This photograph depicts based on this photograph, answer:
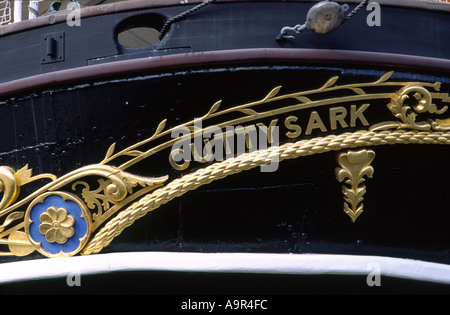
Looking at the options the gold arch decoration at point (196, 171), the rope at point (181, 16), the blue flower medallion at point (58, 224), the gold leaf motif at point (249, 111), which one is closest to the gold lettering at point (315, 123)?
the gold arch decoration at point (196, 171)

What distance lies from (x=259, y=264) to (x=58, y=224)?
1.07 meters

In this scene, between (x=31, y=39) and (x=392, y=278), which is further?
(x=31, y=39)

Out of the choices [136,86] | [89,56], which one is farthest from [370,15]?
[89,56]

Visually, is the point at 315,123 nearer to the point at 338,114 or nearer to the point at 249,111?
the point at 338,114

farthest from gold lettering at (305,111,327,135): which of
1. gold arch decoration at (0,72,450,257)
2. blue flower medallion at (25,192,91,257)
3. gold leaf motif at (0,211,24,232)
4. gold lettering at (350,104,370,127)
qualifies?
gold leaf motif at (0,211,24,232)

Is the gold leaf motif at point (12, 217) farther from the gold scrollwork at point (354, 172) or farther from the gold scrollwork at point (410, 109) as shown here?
the gold scrollwork at point (410, 109)

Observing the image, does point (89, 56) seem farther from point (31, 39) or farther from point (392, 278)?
point (392, 278)

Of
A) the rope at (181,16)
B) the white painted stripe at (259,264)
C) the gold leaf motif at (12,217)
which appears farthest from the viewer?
the gold leaf motif at (12,217)

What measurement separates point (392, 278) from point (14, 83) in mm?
2221

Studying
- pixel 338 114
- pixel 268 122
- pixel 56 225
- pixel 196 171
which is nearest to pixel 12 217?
pixel 56 225

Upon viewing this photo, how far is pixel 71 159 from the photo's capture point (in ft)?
10.8

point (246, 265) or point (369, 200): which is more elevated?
point (369, 200)

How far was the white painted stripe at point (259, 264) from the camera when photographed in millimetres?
3041

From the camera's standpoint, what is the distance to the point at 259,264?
3.04 m
